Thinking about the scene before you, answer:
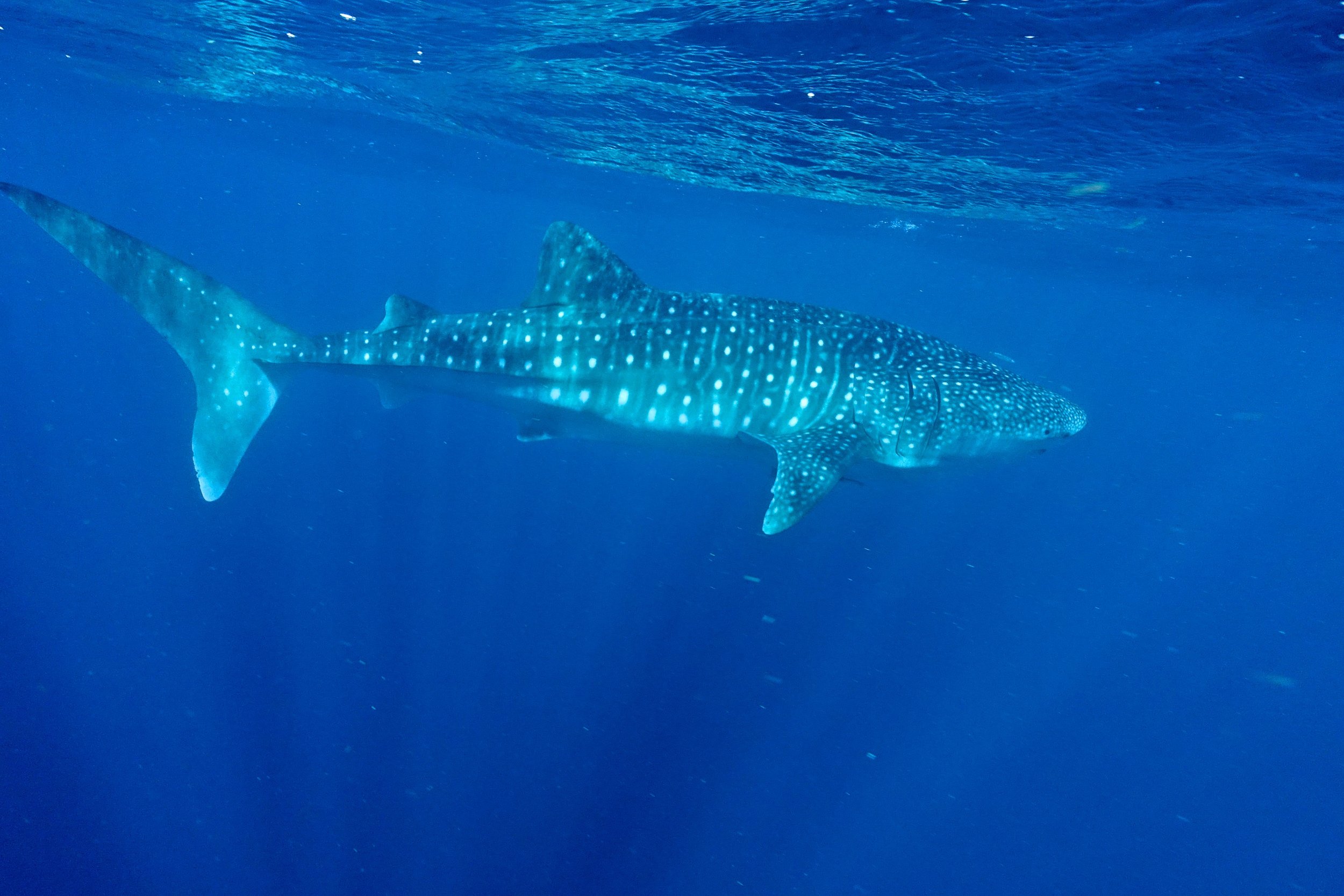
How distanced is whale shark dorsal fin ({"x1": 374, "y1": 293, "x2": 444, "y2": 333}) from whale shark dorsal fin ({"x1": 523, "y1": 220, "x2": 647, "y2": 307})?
1176 mm

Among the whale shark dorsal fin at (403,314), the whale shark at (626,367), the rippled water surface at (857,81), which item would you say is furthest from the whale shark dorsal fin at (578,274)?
the rippled water surface at (857,81)

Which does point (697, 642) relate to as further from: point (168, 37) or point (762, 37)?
point (168, 37)

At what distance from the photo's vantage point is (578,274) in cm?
821

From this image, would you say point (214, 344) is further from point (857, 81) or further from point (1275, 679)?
point (1275, 679)

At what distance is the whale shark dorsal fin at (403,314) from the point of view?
8.26m

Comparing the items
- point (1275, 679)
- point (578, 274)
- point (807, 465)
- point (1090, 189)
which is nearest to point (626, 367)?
point (578, 274)

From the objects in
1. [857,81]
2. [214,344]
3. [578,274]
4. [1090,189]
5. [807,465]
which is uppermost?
[857,81]

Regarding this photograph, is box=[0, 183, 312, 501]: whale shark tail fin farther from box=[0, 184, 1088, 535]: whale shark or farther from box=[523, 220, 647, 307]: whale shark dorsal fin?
box=[523, 220, 647, 307]: whale shark dorsal fin

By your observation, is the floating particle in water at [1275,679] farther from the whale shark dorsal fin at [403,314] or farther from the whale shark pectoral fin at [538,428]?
the whale shark dorsal fin at [403,314]

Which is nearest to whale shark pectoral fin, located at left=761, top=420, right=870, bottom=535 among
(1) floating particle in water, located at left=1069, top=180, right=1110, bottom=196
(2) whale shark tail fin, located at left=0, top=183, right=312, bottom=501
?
(2) whale shark tail fin, located at left=0, top=183, right=312, bottom=501

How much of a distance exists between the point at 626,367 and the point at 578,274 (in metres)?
1.18

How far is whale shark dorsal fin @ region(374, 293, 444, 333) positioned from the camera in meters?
8.26

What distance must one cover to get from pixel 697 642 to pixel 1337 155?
46.7ft

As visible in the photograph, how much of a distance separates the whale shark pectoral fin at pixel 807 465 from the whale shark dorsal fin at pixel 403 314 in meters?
4.14
